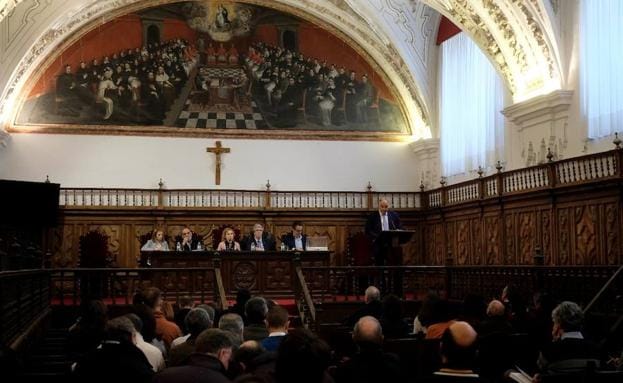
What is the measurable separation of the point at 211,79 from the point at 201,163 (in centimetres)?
229

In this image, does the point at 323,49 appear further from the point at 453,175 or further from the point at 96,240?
the point at 96,240

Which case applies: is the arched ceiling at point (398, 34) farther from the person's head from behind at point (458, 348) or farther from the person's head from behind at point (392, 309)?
the person's head from behind at point (458, 348)

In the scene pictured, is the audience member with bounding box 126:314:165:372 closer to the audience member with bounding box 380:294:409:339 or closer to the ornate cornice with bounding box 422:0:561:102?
the audience member with bounding box 380:294:409:339

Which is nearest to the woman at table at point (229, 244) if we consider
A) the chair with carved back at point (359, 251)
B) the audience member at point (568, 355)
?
the chair with carved back at point (359, 251)

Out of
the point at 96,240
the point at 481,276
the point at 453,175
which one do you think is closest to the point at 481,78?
the point at 453,175

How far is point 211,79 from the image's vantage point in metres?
20.2

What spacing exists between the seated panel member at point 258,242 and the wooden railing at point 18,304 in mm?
4269

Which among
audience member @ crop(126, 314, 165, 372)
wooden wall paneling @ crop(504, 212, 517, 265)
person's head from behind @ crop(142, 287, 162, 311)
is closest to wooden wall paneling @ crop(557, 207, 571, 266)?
wooden wall paneling @ crop(504, 212, 517, 265)

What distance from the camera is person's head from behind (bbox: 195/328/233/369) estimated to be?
4.20 metres

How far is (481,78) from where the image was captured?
1791 cm

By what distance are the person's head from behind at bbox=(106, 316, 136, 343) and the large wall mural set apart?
593 inches

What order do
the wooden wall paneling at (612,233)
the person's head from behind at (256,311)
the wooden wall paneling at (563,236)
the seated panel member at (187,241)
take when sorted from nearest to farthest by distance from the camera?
1. the person's head from behind at (256,311)
2. the wooden wall paneling at (612,233)
3. the wooden wall paneling at (563,236)
4. the seated panel member at (187,241)

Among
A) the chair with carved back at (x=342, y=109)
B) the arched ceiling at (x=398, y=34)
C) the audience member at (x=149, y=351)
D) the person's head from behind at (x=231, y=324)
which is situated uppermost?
the arched ceiling at (x=398, y=34)

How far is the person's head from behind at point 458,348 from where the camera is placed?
4.06 m
